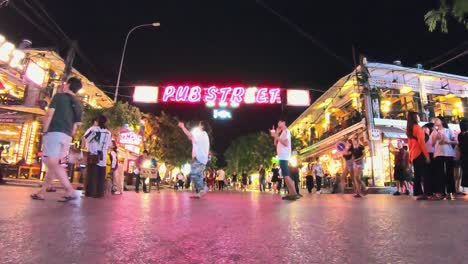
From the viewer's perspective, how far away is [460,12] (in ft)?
6.89

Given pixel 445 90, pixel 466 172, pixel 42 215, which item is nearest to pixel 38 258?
pixel 42 215

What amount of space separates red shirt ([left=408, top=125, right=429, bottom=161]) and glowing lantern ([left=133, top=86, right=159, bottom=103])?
1430cm

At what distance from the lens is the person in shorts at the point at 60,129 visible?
5043mm

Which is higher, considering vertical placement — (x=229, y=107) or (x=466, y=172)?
(x=229, y=107)

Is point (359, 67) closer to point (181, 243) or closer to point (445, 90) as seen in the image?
point (445, 90)

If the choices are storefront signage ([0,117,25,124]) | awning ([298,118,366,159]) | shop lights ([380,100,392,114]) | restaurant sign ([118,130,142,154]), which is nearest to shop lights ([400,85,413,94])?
shop lights ([380,100,392,114])

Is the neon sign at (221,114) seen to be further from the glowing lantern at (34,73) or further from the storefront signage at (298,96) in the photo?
the glowing lantern at (34,73)

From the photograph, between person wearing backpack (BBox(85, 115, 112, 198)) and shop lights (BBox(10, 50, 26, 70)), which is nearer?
person wearing backpack (BBox(85, 115, 112, 198))

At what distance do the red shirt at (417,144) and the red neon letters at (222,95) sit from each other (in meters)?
12.0

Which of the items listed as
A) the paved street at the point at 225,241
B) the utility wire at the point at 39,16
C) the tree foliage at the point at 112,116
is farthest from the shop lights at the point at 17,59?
the paved street at the point at 225,241

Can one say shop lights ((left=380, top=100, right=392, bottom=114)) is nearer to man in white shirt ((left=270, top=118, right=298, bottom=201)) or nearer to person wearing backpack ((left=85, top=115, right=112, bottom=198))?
man in white shirt ((left=270, top=118, right=298, bottom=201))

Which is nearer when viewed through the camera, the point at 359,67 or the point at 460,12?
the point at 460,12

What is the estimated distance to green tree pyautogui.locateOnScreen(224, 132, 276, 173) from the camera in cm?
4238

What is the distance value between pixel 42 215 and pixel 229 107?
51.9ft
